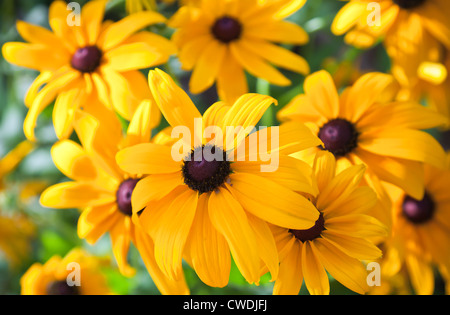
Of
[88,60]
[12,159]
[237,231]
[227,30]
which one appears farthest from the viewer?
[12,159]

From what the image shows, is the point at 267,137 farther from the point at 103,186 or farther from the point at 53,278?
the point at 53,278

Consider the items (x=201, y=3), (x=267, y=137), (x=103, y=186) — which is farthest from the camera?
(x=201, y=3)

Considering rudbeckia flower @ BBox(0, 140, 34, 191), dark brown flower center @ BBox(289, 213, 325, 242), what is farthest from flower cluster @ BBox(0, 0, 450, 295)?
rudbeckia flower @ BBox(0, 140, 34, 191)

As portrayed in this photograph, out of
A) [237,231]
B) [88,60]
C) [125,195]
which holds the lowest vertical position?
[237,231]

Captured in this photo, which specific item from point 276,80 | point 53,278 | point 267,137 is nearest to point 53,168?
point 53,278

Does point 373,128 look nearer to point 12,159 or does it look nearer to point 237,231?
point 237,231

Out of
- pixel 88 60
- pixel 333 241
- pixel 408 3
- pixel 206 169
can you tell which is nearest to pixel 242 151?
pixel 206 169
